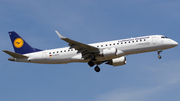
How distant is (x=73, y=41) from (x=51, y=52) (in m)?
6.44

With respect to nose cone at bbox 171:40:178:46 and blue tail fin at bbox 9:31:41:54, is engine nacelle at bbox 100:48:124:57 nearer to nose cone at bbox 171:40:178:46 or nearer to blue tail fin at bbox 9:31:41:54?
nose cone at bbox 171:40:178:46

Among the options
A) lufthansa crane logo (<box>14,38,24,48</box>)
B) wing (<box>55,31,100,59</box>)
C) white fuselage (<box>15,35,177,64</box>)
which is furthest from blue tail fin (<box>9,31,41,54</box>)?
wing (<box>55,31,100,59</box>)

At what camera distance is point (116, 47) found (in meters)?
40.7

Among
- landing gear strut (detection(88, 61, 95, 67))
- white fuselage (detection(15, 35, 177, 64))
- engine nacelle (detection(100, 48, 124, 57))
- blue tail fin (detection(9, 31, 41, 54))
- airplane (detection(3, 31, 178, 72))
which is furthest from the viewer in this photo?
blue tail fin (detection(9, 31, 41, 54))

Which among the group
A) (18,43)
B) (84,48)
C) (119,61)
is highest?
(18,43)

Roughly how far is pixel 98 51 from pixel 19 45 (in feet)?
Result: 46.5

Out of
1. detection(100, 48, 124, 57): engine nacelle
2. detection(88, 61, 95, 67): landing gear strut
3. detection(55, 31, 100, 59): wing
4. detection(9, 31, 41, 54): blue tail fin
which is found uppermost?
detection(9, 31, 41, 54): blue tail fin

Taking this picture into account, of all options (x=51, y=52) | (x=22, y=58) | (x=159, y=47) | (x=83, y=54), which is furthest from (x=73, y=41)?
(x=159, y=47)

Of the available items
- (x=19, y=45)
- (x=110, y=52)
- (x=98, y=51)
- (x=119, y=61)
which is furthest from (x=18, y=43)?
(x=119, y=61)

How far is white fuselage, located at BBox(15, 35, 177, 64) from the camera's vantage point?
4066cm

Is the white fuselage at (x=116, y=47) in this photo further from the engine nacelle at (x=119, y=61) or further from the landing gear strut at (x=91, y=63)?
the engine nacelle at (x=119, y=61)

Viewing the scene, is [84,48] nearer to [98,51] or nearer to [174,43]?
[98,51]

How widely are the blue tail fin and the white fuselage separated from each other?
1.94 m

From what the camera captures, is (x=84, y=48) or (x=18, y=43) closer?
(x=84, y=48)
